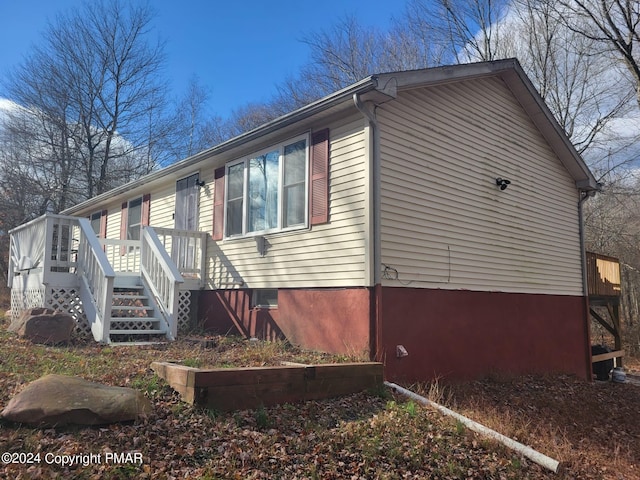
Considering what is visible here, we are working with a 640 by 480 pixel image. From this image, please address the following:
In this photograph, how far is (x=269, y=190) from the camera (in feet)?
29.2

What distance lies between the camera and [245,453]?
3.93m

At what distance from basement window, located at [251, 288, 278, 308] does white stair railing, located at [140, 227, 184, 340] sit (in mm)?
1358

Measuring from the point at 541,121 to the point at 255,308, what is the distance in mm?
7360

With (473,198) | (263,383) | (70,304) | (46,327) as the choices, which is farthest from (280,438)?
(473,198)

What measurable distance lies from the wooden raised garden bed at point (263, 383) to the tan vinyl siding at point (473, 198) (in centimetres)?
176

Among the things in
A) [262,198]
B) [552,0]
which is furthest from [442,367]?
[552,0]

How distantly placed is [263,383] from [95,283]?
4707 mm

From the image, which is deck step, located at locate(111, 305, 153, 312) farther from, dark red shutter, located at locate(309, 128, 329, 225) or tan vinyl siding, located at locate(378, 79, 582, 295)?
tan vinyl siding, located at locate(378, 79, 582, 295)

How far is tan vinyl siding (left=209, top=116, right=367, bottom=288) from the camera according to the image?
7160 millimetres

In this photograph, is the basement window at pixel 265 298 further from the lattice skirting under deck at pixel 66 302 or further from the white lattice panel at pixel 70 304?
the white lattice panel at pixel 70 304

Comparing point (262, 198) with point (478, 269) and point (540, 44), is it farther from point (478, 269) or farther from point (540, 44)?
point (540, 44)

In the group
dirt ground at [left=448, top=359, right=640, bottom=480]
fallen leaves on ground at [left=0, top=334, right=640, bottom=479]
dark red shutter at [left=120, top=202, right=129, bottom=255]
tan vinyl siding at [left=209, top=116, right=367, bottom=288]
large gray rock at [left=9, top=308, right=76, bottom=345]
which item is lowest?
dirt ground at [left=448, top=359, right=640, bottom=480]

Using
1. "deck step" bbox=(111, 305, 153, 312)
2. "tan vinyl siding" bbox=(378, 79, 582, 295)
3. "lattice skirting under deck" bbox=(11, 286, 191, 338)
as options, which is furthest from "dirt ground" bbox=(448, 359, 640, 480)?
"lattice skirting under deck" bbox=(11, 286, 191, 338)

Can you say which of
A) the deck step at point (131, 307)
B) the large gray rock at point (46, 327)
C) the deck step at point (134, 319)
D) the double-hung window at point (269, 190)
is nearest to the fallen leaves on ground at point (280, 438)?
the large gray rock at point (46, 327)
